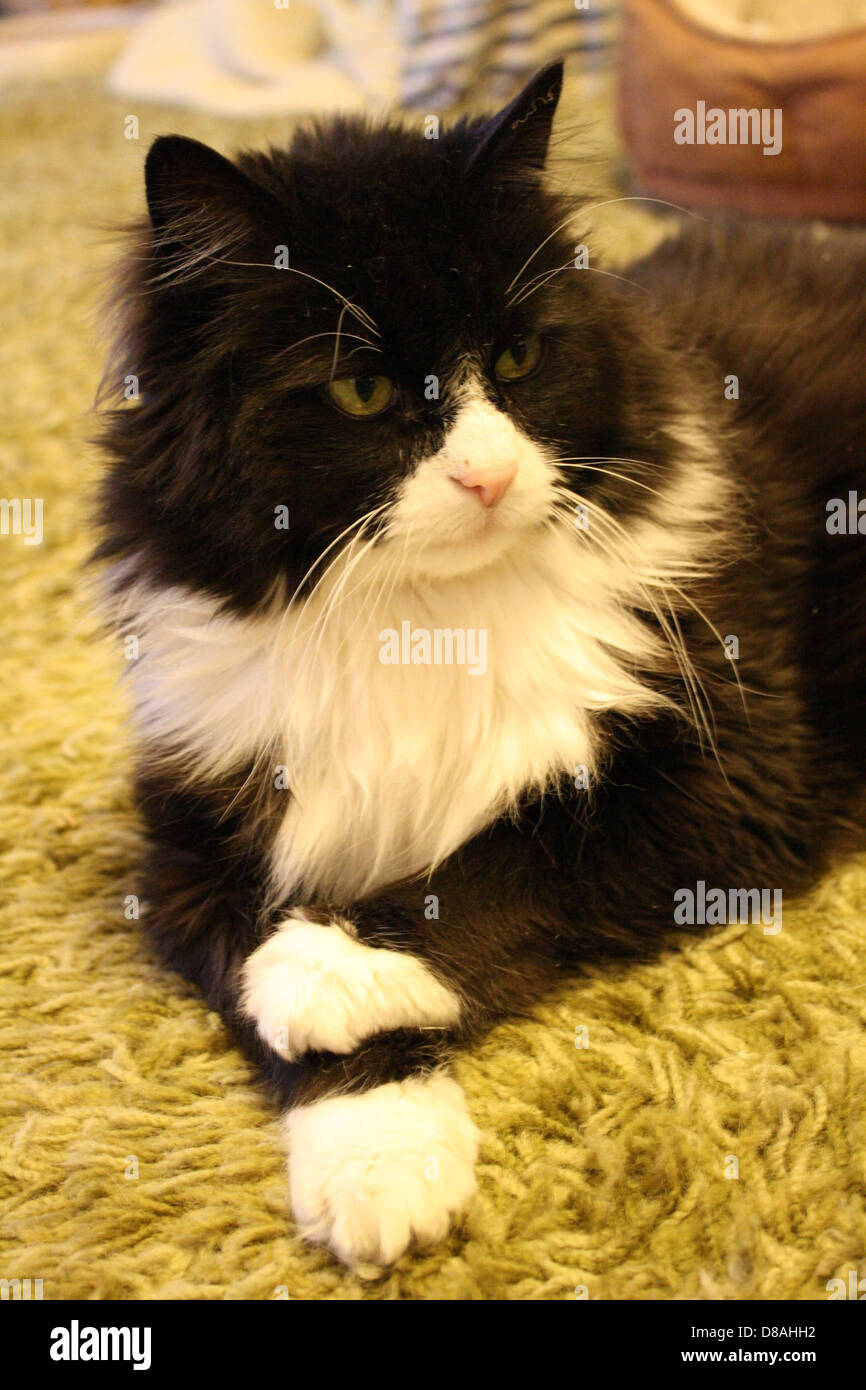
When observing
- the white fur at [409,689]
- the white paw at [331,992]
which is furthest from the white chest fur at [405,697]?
the white paw at [331,992]

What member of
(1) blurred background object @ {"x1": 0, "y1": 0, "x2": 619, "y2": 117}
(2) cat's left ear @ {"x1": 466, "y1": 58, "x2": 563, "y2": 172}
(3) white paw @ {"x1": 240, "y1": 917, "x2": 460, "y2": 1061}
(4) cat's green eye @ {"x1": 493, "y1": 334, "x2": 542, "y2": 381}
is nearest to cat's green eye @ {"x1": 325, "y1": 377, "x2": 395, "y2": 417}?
(4) cat's green eye @ {"x1": 493, "y1": 334, "x2": 542, "y2": 381}

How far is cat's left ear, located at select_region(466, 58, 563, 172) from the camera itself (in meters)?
1.11

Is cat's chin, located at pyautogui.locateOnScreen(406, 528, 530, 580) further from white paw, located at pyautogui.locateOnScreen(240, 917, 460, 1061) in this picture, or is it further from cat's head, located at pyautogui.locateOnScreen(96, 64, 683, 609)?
white paw, located at pyautogui.locateOnScreen(240, 917, 460, 1061)

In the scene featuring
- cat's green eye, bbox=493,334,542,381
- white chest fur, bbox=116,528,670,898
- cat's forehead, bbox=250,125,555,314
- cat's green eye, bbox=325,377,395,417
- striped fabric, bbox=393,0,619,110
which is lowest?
white chest fur, bbox=116,528,670,898

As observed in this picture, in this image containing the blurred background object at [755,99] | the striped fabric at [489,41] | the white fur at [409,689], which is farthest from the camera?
the striped fabric at [489,41]

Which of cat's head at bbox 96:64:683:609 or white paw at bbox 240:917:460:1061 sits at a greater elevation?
cat's head at bbox 96:64:683:609

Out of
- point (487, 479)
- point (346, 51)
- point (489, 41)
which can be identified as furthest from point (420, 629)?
point (346, 51)

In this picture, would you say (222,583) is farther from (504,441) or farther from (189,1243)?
(189,1243)

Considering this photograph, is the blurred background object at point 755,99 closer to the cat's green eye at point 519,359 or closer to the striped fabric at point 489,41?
A: the striped fabric at point 489,41

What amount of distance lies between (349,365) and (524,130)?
1.02ft

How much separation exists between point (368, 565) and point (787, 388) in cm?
72

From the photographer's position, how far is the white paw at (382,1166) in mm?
1026

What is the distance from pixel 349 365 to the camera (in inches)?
41.9

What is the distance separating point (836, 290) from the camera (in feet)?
5.69
